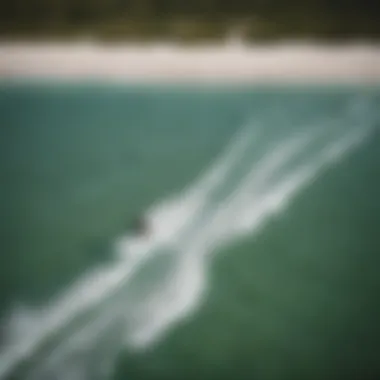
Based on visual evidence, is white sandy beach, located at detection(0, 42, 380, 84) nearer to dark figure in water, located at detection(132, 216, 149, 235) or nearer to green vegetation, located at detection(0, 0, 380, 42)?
green vegetation, located at detection(0, 0, 380, 42)

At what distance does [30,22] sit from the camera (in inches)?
43.3

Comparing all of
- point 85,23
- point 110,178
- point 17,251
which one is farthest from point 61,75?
point 17,251

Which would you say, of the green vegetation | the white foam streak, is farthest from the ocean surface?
the green vegetation

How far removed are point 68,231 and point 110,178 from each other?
0.46ft

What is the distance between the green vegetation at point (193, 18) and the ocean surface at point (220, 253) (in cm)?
11

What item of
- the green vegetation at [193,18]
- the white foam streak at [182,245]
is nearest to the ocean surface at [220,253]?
the white foam streak at [182,245]

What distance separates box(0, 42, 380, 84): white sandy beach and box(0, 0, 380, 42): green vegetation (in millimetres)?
26

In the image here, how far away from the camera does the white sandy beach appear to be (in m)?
1.08

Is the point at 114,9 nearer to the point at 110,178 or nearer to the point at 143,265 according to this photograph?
the point at 110,178

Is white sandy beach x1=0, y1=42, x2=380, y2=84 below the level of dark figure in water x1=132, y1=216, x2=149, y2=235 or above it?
above

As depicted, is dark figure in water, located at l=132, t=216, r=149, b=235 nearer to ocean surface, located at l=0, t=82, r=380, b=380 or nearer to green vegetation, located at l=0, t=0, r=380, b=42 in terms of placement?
ocean surface, located at l=0, t=82, r=380, b=380

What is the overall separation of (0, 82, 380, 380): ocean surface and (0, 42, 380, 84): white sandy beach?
0.03 m

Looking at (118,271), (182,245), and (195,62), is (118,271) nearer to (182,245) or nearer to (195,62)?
(182,245)

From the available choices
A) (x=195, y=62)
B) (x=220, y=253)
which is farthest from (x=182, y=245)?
(x=195, y=62)
